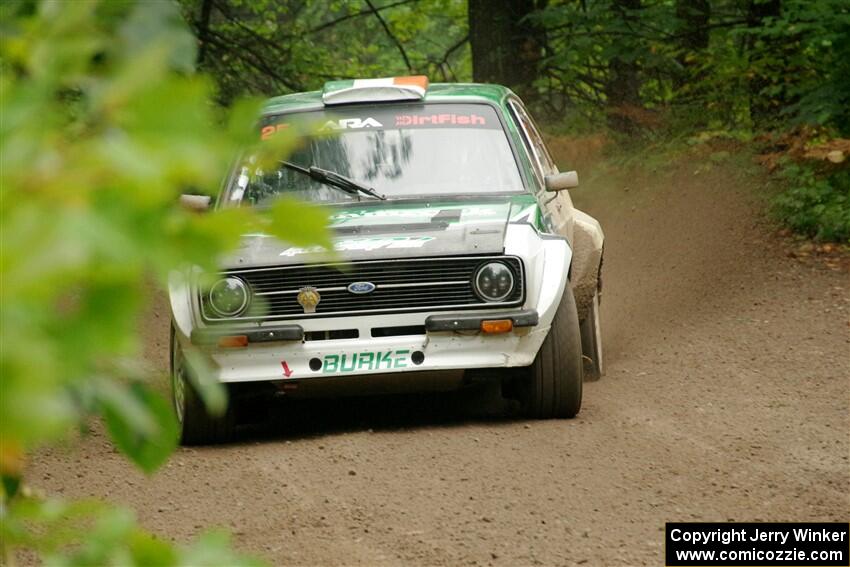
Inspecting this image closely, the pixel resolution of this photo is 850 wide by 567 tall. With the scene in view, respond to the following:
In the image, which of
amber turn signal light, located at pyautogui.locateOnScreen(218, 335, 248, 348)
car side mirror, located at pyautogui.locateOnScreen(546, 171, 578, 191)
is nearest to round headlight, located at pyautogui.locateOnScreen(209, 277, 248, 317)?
amber turn signal light, located at pyautogui.locateOnScreen(218, 335, 248, 348)

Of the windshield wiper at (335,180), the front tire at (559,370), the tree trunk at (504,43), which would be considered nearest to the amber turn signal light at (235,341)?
the windshield wiper at (335,180)

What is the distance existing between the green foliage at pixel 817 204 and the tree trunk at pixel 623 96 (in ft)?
15.3

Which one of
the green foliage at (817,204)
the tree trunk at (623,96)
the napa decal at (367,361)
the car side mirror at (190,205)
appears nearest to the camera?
the car side mirror at (190,205)

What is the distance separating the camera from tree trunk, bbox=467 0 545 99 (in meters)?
18.1

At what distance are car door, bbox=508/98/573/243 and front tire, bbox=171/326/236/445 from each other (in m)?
2.05

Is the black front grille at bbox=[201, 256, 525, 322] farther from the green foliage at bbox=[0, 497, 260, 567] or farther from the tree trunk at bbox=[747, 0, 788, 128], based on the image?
the tree trunk at bbox=[747, 0, 788, 128]

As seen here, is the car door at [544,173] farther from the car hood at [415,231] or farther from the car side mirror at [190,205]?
the car side mirror at [190,205]

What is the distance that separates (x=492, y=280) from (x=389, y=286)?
494mm

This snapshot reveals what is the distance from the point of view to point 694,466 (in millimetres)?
5750

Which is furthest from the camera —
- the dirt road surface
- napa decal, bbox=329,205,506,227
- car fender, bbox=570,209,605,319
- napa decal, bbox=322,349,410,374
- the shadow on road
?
car fender, bbox=570,209,605,319

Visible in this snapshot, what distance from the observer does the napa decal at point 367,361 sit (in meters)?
6.39

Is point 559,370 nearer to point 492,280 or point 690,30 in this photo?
point 492,280

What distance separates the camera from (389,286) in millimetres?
6434

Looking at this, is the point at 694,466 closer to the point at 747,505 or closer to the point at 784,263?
the point at 747,505
